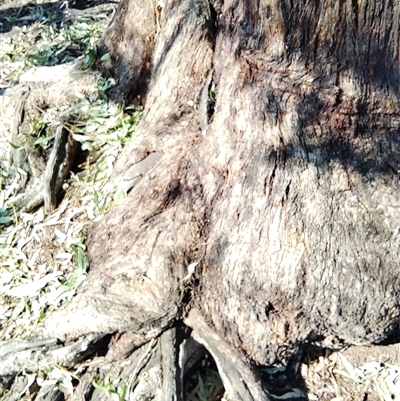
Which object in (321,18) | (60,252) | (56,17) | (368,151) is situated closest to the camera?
(321,18)

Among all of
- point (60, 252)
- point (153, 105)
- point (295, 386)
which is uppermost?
point (153, 105)

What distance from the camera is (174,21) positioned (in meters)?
3.61

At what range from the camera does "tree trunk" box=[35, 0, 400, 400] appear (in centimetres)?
251

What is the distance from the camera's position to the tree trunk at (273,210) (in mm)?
2506

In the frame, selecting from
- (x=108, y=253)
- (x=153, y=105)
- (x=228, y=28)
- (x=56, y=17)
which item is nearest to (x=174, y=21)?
(x=153, y=105)

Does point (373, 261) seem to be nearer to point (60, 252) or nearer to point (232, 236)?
point (232, 236)

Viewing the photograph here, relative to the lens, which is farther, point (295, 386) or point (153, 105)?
point (153, 105)

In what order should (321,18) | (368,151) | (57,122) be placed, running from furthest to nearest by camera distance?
(57,122) < (368,151) < (321,18)

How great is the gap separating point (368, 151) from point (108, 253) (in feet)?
4.17

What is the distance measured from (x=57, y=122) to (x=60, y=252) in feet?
3.18

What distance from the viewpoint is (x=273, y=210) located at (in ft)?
9.04

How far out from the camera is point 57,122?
3998mm

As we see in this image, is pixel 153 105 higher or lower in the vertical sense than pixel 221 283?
higher

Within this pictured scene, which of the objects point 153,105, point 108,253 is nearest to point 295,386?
point 108,253
